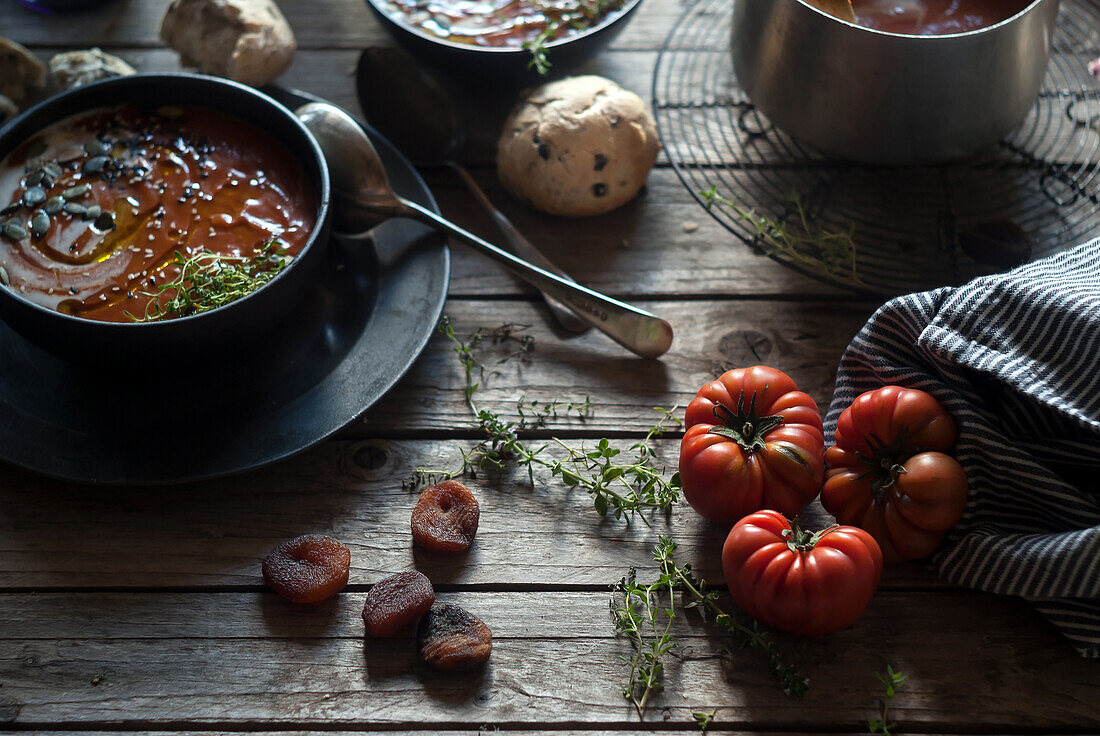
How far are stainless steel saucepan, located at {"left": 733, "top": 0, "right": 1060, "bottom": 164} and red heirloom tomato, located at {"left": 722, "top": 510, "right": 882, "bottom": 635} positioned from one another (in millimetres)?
875

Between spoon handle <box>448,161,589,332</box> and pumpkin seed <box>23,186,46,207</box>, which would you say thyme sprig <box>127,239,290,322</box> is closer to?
pumpkin seed <box>23,186,46,207</box>

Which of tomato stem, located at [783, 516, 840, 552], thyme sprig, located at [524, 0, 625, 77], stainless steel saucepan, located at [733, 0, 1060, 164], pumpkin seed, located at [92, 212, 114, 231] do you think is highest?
stainless steel saucepan, located at [733, 0, 1060, 164]

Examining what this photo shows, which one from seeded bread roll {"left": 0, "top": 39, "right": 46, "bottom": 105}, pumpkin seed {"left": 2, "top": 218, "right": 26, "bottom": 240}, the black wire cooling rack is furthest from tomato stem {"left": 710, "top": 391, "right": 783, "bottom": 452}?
seeded bread roll {"left": 0, "top": 39, "right": 46, "bottom": 105}

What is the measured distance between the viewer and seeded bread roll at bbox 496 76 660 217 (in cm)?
208

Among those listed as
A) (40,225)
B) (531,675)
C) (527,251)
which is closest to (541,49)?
(527,251)

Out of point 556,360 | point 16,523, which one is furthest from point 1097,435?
point 16,523

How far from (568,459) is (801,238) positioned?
0.78m

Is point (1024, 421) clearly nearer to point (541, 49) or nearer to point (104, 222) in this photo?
point (541, 49)

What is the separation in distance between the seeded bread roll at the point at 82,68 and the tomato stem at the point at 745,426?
5.51 ft

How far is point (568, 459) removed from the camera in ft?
5.84

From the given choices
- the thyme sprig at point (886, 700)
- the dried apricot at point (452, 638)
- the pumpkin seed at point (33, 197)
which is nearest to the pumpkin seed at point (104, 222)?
the pumpkin seed at point (33, 197)

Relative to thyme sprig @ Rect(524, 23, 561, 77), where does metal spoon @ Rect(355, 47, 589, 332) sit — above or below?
below

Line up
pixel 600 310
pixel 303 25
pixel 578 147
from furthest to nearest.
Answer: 1. pixel 303 25
2. pixel 578 147
3. pixel 600 310

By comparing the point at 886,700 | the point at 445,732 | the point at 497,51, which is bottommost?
the point at 445,732
